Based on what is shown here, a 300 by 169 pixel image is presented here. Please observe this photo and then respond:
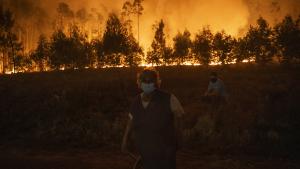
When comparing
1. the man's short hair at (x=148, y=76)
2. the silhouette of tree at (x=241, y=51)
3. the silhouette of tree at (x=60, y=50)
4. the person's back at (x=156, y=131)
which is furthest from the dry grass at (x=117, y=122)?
the silhouette of tree at (x=60, y=50)

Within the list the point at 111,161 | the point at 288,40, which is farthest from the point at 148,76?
the point at 288,40

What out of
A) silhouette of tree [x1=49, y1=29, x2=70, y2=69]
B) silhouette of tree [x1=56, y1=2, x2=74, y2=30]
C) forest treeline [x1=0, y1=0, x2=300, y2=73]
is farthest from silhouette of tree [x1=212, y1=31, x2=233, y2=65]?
silhouette of tree [x1=56, y1=2, x2=74, y2=30]

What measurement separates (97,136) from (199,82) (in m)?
21.8

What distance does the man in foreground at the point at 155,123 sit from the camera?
221 inches

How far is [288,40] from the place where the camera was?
52.1 metres

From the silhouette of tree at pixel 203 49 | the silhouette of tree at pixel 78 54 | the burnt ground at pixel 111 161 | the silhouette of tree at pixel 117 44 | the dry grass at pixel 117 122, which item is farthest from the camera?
the silhouette of tree at pixel 78 54

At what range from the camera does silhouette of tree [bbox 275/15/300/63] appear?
166 ft

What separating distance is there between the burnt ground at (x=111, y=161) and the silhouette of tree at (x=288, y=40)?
41073 mm

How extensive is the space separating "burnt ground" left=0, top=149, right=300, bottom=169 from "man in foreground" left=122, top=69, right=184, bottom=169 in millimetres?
5309

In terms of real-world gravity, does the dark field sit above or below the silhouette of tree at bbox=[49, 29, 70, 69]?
below

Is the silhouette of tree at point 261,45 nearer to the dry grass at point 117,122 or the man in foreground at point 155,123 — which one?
the dry grass at point 117,122

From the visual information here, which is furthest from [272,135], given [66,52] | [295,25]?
[66,52]

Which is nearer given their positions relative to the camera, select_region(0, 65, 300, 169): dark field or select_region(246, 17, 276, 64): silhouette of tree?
select_region(0, 65, 300, 169): dark field

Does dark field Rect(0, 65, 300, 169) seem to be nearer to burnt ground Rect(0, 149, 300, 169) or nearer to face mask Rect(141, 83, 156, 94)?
burnt ground Rect(0, 149, 300, 169)
